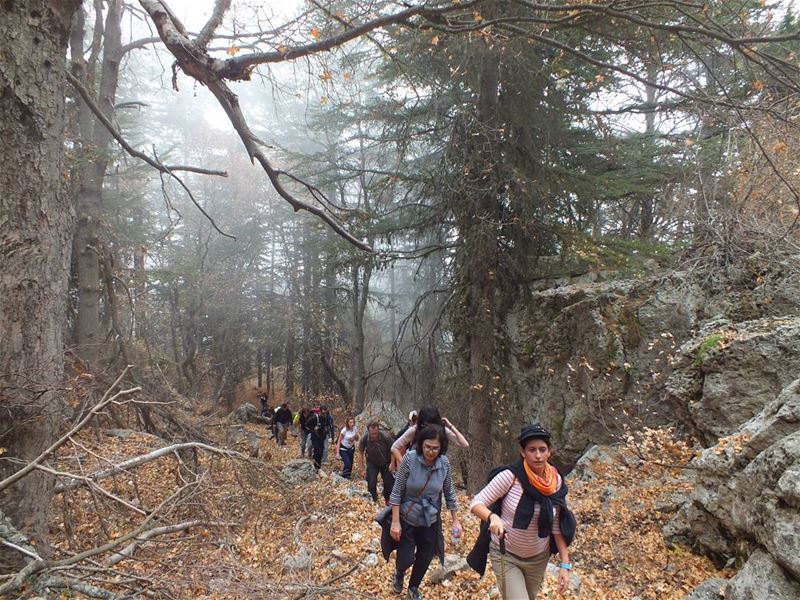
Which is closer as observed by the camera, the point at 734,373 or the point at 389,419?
the point at 734,373

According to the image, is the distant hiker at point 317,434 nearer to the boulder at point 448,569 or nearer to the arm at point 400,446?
the arm at point 400,446

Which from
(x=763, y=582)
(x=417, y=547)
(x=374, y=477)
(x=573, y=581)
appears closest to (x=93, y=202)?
(x=374, y=477)

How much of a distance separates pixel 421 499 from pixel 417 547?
0.54 meters

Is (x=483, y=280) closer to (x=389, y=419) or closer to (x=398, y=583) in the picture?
(x=398, y=583)

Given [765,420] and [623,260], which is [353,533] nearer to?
[765,420]

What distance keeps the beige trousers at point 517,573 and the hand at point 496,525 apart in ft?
1.20

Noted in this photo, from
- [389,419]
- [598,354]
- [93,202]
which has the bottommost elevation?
[389,419]

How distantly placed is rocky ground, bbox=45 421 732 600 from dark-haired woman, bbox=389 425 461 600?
0.62 m

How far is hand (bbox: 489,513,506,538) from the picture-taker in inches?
109

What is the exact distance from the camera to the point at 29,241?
2.49 m

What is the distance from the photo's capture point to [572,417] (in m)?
9.00

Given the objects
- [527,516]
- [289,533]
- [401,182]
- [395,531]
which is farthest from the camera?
[401,182]

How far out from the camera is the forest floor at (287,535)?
2623mm

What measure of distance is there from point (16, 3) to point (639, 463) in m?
8.74
